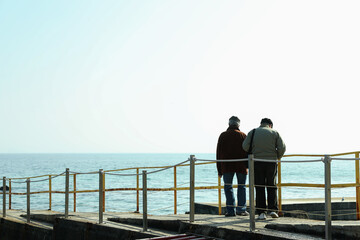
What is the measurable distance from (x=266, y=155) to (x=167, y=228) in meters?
2.00

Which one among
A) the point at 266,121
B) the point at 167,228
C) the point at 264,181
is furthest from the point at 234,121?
the point at 167,228

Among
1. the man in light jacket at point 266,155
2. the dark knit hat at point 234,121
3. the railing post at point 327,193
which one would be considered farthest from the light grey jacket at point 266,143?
the railing post at point 327,193

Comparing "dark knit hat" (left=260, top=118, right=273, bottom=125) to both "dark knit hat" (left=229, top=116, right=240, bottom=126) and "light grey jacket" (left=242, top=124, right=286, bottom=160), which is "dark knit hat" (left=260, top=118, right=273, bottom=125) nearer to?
"light grey jacket" (left=242, top=124, right=286, bottom=160)

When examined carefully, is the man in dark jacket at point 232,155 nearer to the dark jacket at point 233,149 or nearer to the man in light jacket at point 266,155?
the dark jacket at point 233,149

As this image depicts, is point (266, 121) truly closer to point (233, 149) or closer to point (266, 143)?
point (266, 143)

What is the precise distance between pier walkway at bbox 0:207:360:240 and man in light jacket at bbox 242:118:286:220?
13.9 inches

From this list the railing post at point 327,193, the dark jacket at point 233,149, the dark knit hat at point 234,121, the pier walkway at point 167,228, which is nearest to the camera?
the railing post at point 327,193

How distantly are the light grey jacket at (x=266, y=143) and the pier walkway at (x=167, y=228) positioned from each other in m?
0.97

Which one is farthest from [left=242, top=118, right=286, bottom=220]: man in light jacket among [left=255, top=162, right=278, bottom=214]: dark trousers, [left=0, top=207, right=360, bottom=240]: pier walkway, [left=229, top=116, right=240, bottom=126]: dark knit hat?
[left=229, top=116, right=240, bottom=126]: dark knit hat

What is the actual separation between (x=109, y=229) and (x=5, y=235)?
5361 millimetres

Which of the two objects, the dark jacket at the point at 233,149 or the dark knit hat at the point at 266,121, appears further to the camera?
the dark jacket at the point at 233,149

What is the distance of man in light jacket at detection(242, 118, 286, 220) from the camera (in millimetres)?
8430

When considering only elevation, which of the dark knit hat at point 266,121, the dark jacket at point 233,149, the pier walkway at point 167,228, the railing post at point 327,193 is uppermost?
the dark knit hat at point 266,121

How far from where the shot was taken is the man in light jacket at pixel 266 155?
843 cm
